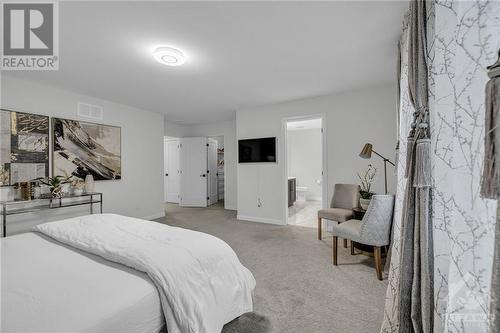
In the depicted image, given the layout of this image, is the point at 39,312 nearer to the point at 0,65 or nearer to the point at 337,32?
the point at 337,32

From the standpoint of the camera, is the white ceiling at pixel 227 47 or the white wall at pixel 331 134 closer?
the white ceiling at pixel 227 47

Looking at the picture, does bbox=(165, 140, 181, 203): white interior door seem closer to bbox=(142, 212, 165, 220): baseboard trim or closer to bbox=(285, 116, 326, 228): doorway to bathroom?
bbox=(142, 212, 165, 220): baseboard trim

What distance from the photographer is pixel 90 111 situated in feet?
12.6

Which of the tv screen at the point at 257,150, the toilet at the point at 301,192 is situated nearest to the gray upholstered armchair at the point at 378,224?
the tv screen at the point at 257,150

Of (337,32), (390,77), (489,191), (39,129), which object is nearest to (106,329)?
(489,191)

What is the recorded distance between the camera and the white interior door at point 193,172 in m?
6.53

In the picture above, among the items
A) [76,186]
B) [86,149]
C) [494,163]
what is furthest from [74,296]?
[86,149]

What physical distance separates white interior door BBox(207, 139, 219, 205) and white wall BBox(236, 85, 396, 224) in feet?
6.64

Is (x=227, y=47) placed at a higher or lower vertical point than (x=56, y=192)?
higher

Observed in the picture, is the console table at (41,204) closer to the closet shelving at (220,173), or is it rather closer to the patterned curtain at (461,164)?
the closet shelving at (220,173)

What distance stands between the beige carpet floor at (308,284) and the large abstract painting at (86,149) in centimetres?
247

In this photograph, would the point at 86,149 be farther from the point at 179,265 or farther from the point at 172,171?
the point at 179,265

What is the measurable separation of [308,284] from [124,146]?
13.7 feet

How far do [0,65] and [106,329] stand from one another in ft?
11.8
